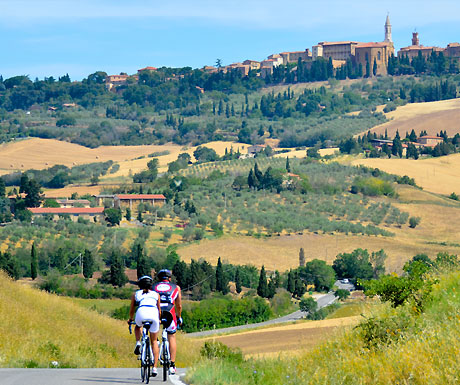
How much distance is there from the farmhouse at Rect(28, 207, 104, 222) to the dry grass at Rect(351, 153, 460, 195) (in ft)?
159

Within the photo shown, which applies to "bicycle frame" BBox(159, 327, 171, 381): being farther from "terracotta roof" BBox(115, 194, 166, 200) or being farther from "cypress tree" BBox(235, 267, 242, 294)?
"terracotta roof" BBox(115, 194, 166, 200)

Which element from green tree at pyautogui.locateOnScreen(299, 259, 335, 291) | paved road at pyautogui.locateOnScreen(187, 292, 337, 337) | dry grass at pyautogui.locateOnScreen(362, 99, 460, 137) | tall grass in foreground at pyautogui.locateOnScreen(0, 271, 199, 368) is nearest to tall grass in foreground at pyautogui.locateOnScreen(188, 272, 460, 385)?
tall grass in foreground at pyautogui.locateOnScreen(0, 271, 199, 368)

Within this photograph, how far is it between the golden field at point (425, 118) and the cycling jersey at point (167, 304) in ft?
529

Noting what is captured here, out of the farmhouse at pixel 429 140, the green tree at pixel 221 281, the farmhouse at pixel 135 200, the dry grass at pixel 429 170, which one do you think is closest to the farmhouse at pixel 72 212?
the farmhouse at pixel 135 200

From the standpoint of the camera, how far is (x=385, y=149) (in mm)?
144750

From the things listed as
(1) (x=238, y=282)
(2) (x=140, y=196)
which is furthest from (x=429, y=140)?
(1) (x=238, y=282)

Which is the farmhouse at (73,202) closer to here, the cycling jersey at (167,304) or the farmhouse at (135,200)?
the farmhouse at (135,200)

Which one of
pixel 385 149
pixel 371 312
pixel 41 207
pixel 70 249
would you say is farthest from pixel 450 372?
pixel 385 149

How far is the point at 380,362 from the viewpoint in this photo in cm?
1060

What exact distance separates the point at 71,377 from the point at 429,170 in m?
127

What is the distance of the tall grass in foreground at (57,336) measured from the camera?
1555 centimetres

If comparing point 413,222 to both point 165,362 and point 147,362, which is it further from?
point 147,362

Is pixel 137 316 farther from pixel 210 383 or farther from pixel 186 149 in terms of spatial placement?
pixel 186 149

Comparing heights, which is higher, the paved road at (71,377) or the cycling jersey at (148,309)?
the cycling jersey at (148,309)
